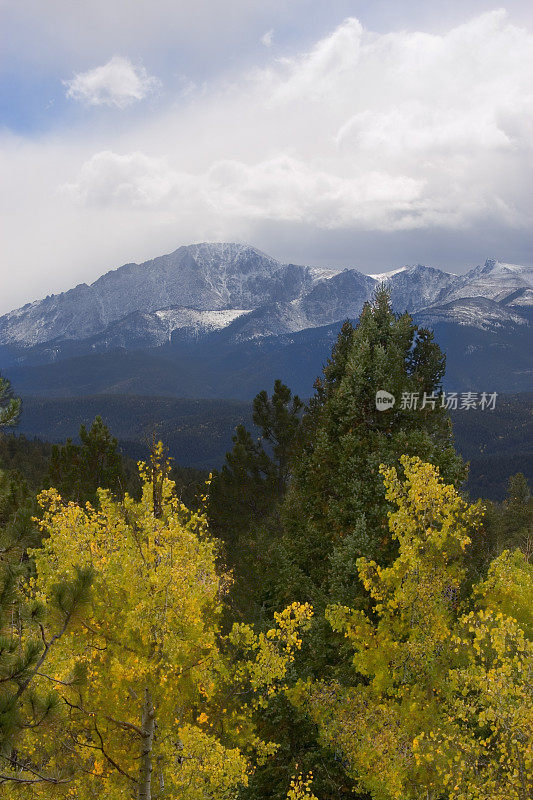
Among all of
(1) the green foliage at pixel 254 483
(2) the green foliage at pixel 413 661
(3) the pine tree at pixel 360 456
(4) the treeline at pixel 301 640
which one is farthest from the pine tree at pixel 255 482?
(2) the green foliage at pixel 413 661

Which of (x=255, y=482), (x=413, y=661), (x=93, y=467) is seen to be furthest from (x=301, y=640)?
(x=255, y=482)

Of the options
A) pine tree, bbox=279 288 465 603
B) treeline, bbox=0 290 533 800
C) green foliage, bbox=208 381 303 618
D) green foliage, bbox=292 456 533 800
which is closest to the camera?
treeline, bbox=0 290 533 800

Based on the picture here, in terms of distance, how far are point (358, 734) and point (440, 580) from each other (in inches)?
178

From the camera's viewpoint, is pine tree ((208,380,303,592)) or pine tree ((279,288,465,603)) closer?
pine tree ((279,288,465,603))

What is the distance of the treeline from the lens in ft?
31.9

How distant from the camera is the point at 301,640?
13.0m

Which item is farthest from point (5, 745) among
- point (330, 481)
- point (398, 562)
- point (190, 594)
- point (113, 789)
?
point (330, 481)

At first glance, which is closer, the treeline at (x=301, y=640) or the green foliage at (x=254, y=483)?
the treeline at (x=301, y=640)

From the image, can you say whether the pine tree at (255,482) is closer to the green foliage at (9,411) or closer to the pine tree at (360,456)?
the pine tree at (360,456)

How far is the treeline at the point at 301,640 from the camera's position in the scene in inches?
382

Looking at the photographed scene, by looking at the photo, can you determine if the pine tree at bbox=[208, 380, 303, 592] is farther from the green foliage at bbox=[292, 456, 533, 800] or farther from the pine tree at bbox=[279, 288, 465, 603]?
the green foliage at bbox=[292, 456, 533, 800]

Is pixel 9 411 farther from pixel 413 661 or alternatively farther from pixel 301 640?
pixel 413 661

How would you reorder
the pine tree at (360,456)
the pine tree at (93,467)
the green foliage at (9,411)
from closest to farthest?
the green foliage at (9,411), the pine tree at (360,456), the pine tree at (93,467)

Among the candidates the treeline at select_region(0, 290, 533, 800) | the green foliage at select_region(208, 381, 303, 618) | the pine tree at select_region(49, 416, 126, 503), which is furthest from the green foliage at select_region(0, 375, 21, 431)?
the green foliage at select_region(208, 381, 303, 618)
